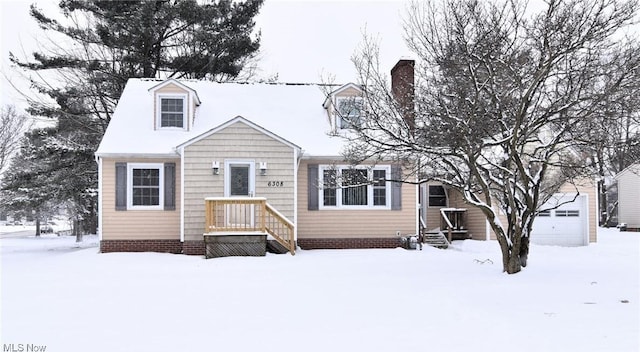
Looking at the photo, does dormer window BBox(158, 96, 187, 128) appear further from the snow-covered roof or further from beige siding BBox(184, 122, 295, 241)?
beige siding BBox(184, 122, 295, 241)

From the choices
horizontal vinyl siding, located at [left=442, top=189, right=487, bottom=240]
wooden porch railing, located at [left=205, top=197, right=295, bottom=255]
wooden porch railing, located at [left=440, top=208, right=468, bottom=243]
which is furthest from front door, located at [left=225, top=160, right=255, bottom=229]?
wooden porch railing, located at [left=440, top=208, right=468, bottom=243]

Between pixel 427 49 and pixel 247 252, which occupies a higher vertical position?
pixel 427 49

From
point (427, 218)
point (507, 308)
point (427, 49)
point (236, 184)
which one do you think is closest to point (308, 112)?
point (236, 184)

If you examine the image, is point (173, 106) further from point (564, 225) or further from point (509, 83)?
point (564, 225)

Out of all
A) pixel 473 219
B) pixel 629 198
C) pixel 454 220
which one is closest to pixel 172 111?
pixel 454 220

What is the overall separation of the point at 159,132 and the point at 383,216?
717 centimetres

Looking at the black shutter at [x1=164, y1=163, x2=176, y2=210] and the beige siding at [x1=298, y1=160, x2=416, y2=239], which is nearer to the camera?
the black shutter at [x1=164, y1=163, x2=176, y2=210]

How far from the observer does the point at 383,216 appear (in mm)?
16000

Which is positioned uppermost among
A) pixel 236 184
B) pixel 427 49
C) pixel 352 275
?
pixel 427 49

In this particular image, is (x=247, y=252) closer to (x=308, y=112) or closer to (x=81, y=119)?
(x=308, y=112)

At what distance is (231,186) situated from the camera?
48.6ft

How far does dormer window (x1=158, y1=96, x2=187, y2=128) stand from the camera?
53.1 feet

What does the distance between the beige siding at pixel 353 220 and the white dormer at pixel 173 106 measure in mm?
3881

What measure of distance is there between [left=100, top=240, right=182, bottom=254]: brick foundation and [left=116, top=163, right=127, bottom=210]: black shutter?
1.01 meters
